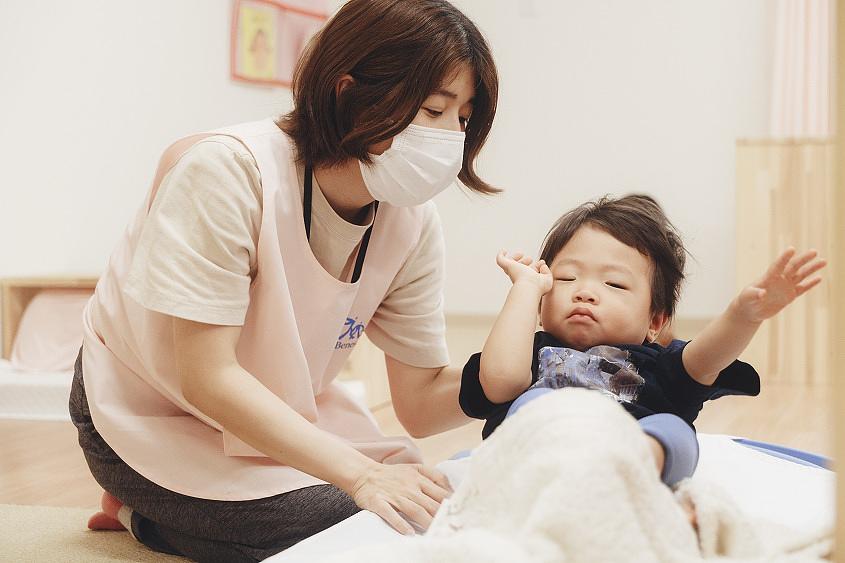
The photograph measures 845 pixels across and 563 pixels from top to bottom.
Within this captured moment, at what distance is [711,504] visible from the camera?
2.85 ft

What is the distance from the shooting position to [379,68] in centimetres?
139

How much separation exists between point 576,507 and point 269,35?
370cm

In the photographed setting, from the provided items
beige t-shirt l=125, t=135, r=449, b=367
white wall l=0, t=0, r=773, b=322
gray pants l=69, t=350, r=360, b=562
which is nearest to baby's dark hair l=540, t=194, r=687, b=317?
beige t-shirt l=125, t=135, r=449, b=367

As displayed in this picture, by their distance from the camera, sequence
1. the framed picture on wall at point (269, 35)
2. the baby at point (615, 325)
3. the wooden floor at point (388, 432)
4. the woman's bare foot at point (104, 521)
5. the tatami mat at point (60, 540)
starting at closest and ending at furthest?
the baby at point (615, 325) < the tatami mat at point (60, 540) < the woman's bare foot at point (104, 521) < the wooden floor at point (388, 432) < the framed picture on wall at point (269, 35)

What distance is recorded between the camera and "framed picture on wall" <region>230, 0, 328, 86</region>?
4082 mm

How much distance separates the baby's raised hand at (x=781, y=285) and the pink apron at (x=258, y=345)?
2.05 ft

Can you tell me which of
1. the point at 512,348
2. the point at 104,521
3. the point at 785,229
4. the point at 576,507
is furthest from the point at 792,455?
the point at 785,229

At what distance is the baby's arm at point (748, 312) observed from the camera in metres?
1.13

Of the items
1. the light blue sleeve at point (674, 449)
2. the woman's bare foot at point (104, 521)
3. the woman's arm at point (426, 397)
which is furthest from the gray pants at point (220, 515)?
the light blue sleeve at point (674, 449)

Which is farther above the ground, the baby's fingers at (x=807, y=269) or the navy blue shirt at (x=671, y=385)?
the baby's fingers at (x=807, y=269)

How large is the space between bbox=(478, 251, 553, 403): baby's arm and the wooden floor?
3.51ft

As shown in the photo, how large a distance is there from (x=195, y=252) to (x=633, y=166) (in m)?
3.18

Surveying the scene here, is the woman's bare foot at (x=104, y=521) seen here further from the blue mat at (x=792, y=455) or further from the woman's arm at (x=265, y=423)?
the blue mat at (x=792, y=455)

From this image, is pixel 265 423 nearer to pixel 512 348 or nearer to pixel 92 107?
pixel 512 348
